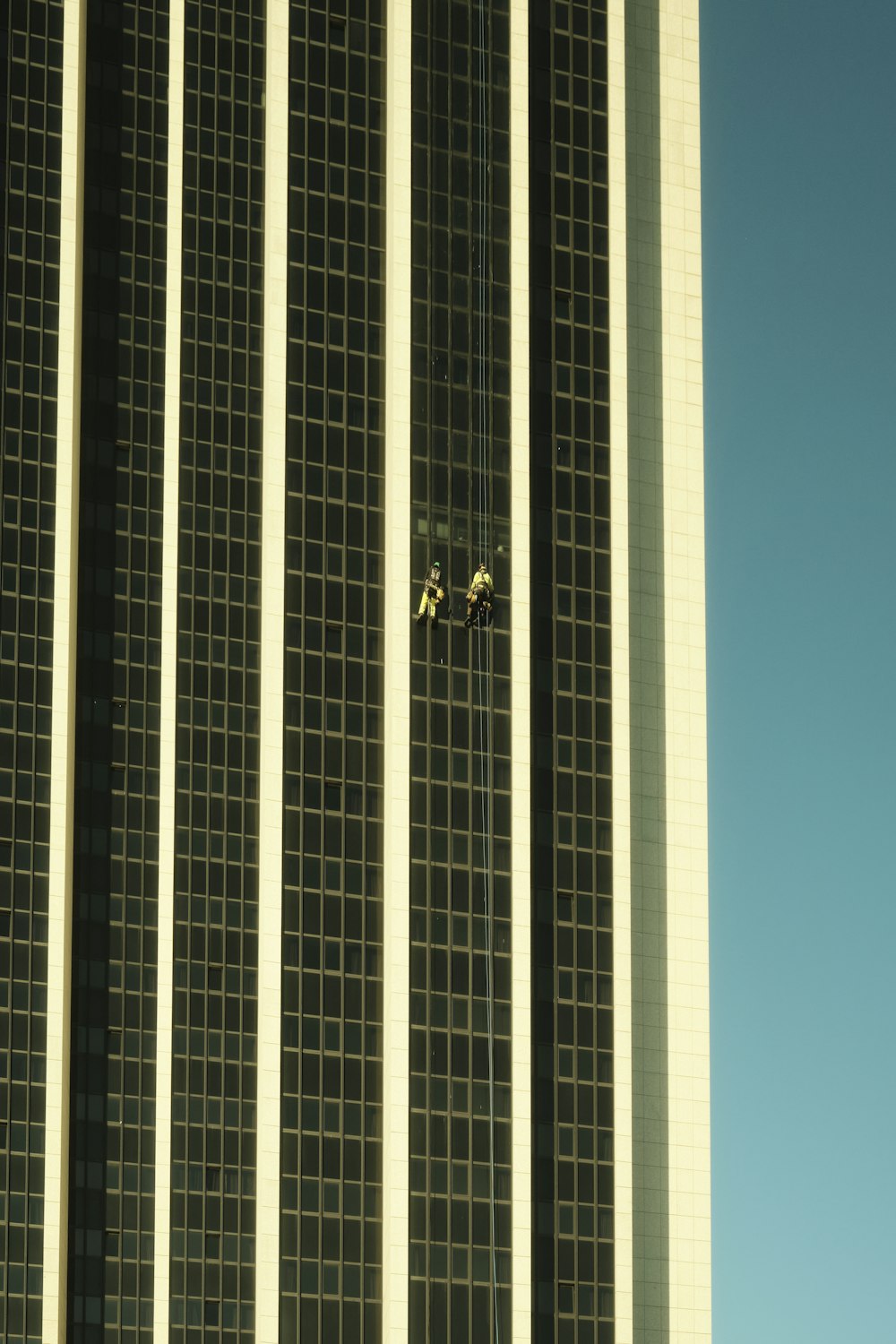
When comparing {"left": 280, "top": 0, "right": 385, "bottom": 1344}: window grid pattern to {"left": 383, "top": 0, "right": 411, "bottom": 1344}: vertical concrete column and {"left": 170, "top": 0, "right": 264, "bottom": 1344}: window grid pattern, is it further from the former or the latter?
{"left": 170, "top": 0, "right": 264, "bottom": 1344}: window grid pattern

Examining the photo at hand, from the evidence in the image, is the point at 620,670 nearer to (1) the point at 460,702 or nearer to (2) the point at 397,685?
(1) the point at 460,702

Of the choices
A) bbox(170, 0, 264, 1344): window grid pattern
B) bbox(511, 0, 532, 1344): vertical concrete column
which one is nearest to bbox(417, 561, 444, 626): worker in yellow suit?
bbox(511, 0, 532, 1344): vertical concrete column

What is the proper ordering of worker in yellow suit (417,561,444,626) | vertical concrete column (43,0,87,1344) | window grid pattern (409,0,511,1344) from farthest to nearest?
worker in yellow suit (417,561,444,626)
window grid pattern (409,0,511,1344)
vertical concrete column (43,0,87,1344)

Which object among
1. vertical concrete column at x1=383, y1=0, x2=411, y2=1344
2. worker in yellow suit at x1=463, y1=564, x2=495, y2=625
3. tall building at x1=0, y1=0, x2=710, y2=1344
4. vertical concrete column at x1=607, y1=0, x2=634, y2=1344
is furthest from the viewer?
worker in yellow suit at x1=463, y1=564, x2=495, y2=625

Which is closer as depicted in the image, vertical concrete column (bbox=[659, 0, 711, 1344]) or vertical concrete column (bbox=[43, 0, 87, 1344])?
vertical concrete column (bbox=[43, 0, 87, 1344])

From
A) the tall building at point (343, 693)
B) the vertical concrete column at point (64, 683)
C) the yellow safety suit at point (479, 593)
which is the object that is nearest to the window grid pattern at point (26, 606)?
the tall building at point (343, 693)

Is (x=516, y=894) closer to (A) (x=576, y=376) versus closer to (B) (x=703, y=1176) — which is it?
(B) (x=703, y=1176)
